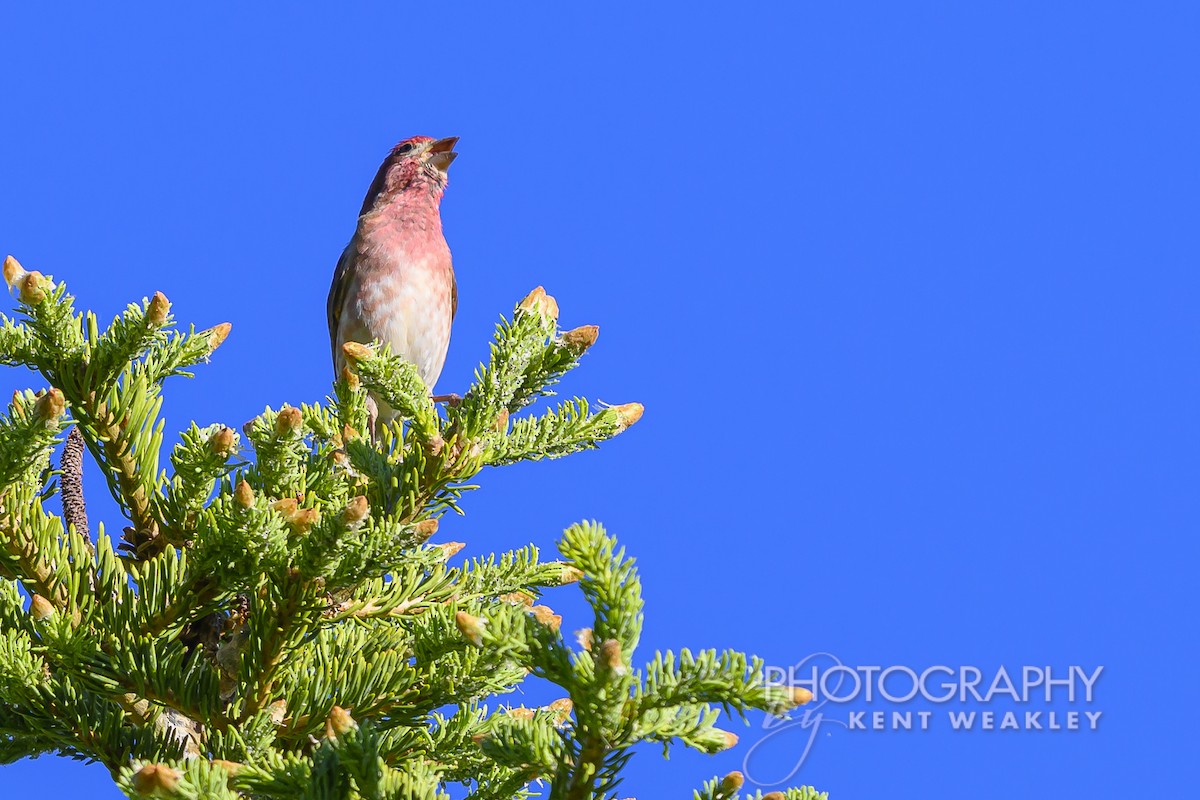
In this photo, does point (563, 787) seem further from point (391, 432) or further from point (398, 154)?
point (398, 154)

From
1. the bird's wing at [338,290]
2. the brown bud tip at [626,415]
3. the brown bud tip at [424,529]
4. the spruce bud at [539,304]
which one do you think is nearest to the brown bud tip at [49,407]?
the brown bud tip at [424,529]

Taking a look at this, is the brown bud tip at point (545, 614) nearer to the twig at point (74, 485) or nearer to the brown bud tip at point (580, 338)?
the brown bud tip at point (580, 338)

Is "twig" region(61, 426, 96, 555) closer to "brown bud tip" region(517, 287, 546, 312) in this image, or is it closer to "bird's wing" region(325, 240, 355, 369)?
"brown bud tip" region(517, 287, 546, 312)

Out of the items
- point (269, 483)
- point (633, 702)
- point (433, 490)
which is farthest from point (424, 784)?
point (269, 483)

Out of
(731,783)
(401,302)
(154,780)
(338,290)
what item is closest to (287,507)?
(154,780)

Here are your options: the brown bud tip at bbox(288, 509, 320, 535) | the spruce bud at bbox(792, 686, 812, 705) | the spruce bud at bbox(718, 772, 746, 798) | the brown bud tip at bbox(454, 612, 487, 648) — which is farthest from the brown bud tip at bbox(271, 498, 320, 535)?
the spruce bud at bbox(792, 686, 812, 705)
